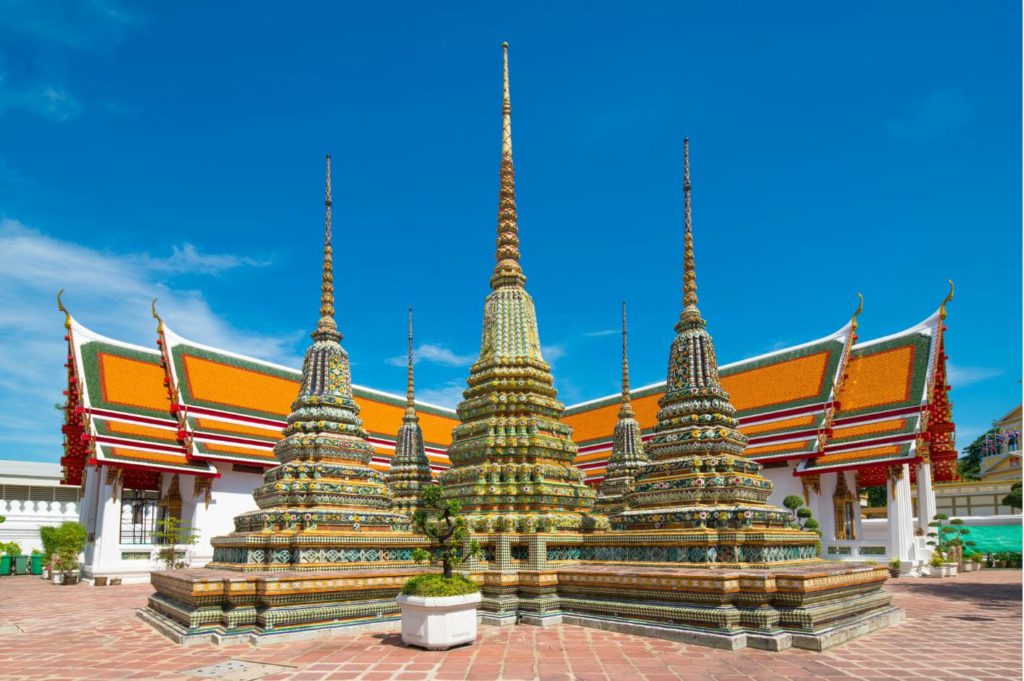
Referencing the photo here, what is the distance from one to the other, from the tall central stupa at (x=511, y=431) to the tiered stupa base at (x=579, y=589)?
69cm

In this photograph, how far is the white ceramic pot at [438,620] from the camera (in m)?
9.08

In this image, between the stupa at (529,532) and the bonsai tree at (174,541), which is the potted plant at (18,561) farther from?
the stupa at (529,532)

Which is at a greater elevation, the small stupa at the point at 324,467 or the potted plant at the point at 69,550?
the small stupa at the point at 324,467

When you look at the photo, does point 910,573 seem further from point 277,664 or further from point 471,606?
point 277,664

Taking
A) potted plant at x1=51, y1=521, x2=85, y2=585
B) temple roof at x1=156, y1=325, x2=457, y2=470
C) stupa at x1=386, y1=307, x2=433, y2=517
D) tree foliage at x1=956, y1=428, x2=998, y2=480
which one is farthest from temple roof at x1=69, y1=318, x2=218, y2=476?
tree foliage at x1=956, y1=428, x2=998, y2=480

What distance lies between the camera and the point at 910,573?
926 inches

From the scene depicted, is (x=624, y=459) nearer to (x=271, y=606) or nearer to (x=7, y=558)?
(x=271, y=606)

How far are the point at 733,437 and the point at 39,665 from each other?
980 centimetres

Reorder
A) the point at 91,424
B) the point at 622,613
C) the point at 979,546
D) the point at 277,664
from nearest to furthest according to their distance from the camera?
the point at 277,664 < the point at 622,613 < the point at 91,424 < the point at 979,546

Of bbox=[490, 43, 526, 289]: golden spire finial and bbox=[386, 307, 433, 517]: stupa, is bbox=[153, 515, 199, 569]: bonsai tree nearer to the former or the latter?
bbox=[386, 307, 433, 517]: stupa

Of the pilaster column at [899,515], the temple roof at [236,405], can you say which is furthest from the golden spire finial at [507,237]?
the pilaster column at [899,515]

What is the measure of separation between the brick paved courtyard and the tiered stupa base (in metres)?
0.28

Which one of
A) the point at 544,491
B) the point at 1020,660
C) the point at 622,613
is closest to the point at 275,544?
the point at 544,491

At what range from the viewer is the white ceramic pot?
9.08m
